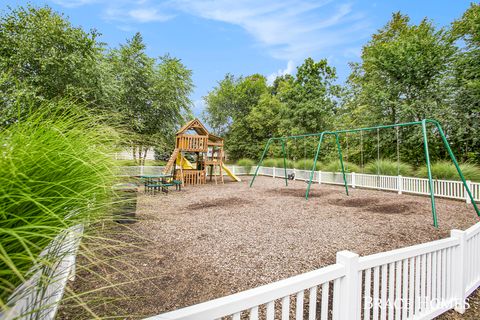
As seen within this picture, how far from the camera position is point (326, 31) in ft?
35.8

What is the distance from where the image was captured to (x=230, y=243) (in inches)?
163

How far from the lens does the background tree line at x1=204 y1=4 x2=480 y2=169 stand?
34.0ft

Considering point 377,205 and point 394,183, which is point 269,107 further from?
point 377,205

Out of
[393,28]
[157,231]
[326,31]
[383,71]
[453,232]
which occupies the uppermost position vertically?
[393,28]

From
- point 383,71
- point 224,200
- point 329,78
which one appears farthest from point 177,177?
point 329,78

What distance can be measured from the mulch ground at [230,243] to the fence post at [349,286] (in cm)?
125

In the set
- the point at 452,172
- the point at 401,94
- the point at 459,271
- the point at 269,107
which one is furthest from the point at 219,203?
the point at 269,107

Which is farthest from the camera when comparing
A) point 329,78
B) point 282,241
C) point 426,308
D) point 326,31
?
point 329,78

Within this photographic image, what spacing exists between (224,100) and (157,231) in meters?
25.7

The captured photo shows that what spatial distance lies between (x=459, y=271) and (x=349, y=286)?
68.9 inches

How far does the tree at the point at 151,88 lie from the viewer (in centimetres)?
1634

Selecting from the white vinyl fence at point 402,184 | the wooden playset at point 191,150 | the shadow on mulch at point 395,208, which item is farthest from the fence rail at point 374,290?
the wooden playset at point 191,150

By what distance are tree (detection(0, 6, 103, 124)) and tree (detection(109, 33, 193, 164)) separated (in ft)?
16.1

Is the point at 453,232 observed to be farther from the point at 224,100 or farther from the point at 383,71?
the point at 224,100
